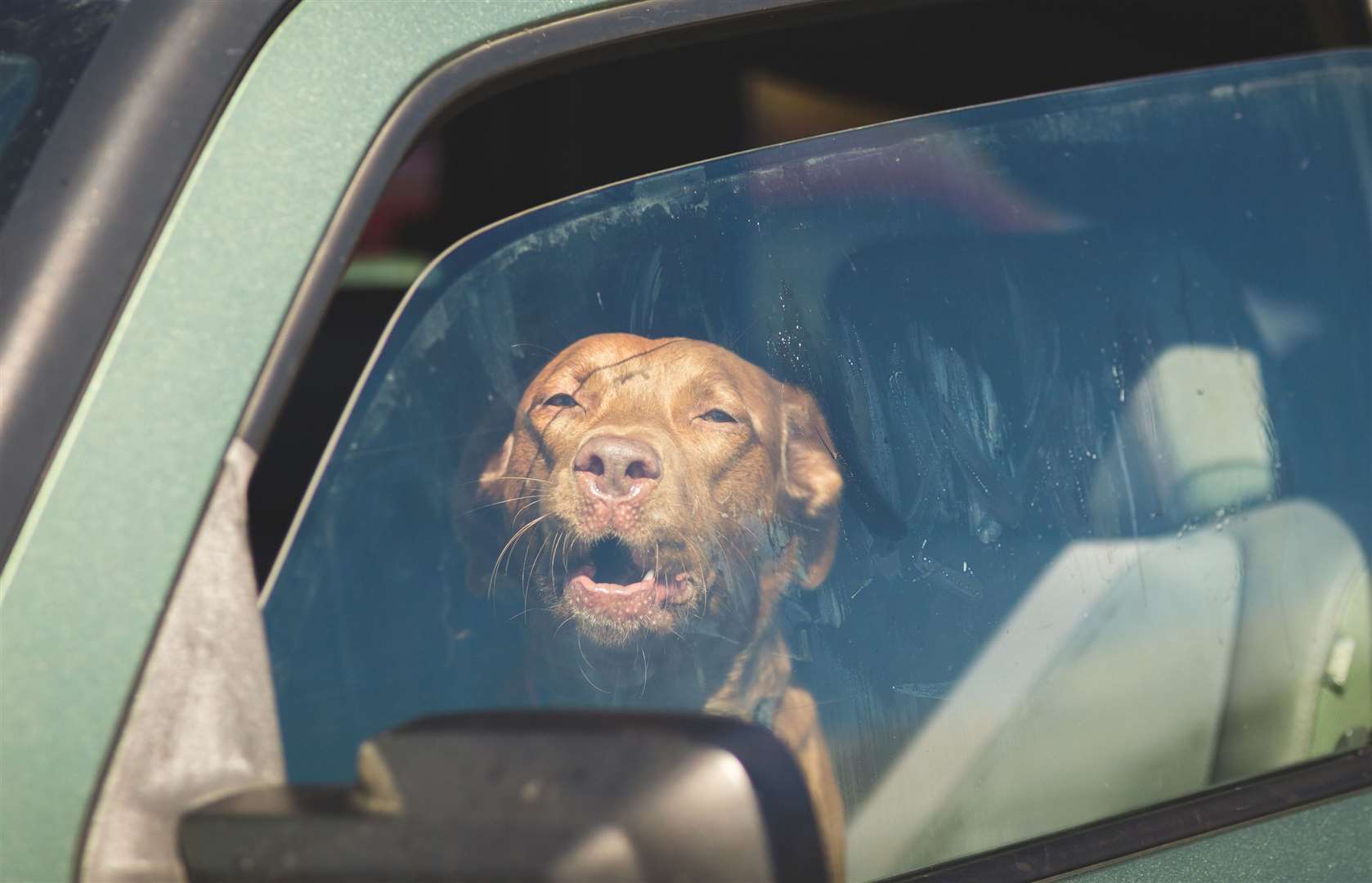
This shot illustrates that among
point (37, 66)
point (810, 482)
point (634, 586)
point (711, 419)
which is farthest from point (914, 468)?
point (37, 66)

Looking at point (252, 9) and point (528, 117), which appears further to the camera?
point (528, 117)

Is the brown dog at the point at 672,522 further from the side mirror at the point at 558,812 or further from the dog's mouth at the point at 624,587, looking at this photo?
the side mirror at the point at 558,812

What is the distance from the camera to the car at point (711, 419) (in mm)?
903

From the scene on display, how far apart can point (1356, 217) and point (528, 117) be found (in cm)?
115

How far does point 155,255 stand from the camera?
0.96 m

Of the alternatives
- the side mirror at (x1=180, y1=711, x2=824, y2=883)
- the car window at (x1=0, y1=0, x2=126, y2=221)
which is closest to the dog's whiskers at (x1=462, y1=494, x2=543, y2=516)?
the side mirror at (x1=180, y1=711, x2=824, y2=883)

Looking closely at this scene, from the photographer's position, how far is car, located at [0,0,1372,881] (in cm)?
90

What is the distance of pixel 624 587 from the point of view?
1.13 metres

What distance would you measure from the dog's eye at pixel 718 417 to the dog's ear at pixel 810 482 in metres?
0.06

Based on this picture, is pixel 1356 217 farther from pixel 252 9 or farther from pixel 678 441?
pixel 252 9

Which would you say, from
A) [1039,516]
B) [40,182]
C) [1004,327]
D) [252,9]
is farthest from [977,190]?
[40,182]

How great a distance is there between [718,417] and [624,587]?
0.66 feet

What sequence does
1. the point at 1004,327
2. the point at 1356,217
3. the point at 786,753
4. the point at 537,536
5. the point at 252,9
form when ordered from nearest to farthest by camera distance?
the point at 786,753
the point at 252,9
the point at 537,536
the point at 1004,327
the point at 1356,217

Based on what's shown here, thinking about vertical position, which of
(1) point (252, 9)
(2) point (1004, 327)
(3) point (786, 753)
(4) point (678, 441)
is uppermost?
(1) point (252, 9)
